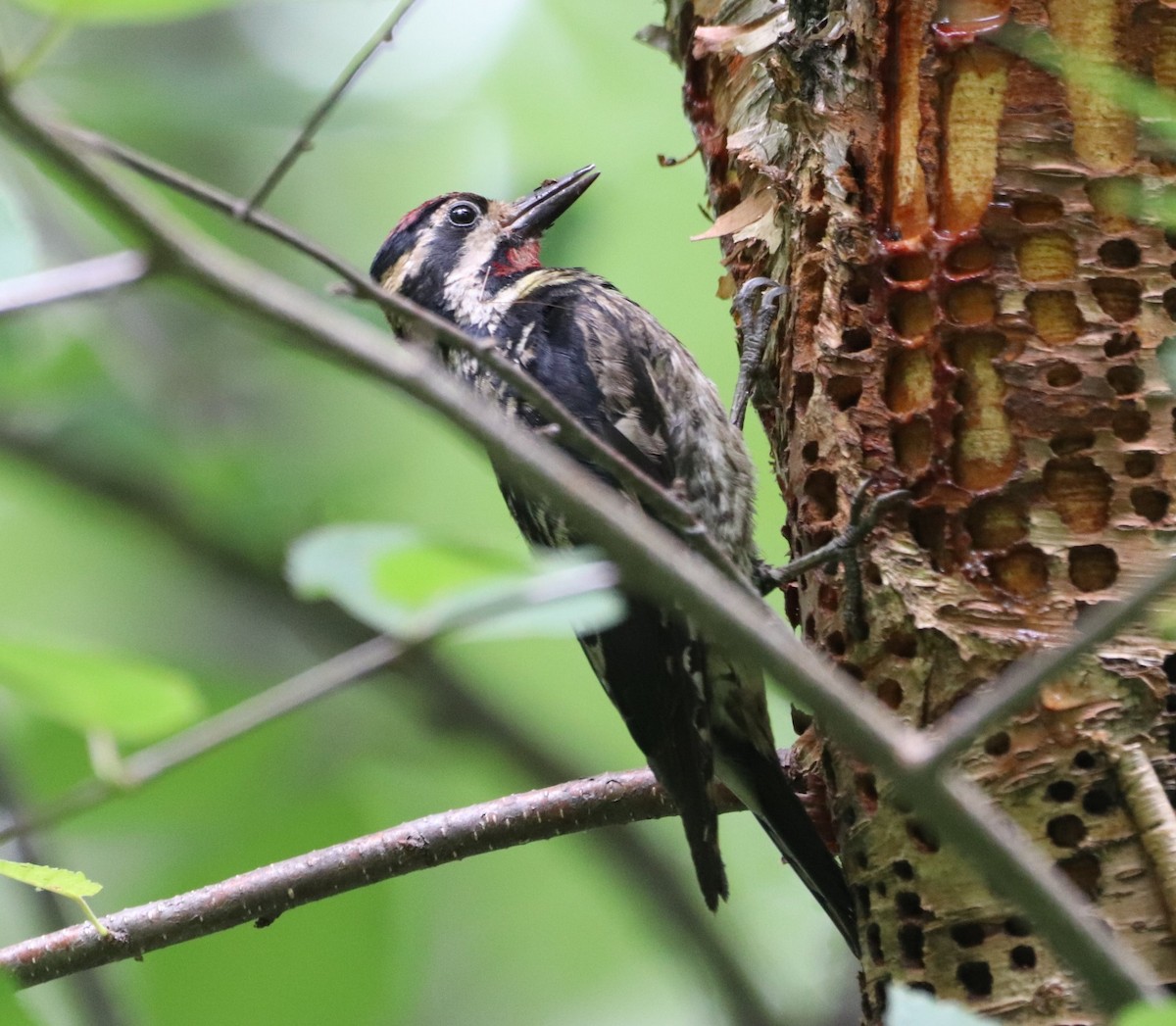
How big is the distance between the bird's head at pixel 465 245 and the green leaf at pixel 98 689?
8.00 ft

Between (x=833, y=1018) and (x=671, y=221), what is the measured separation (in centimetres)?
230

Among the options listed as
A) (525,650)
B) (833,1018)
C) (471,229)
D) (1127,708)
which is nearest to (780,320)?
(1127,708)

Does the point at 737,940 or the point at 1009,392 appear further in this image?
the point at 737,940

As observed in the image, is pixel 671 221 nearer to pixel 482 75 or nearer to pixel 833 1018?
pixel 482 75

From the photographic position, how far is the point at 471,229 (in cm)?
346

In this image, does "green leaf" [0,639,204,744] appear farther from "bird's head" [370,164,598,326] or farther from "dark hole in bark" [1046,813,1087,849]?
"bird's head" [370,164,598,326]

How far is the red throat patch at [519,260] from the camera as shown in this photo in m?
3.39

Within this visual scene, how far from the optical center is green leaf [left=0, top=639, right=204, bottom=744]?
913mm

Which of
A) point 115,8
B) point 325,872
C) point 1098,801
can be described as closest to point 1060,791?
point 1098,801

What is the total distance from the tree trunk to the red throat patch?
3.77ft

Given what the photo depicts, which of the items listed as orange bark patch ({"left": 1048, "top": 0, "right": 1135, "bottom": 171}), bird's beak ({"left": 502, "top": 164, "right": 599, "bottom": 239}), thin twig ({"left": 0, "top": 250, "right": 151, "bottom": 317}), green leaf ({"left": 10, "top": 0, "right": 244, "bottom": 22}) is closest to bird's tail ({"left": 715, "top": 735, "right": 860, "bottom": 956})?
orange bark patch ({"left": 1048, "top": 0, "right": 1135, "bottom": 171})

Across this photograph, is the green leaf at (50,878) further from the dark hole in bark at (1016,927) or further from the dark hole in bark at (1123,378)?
the dark hole in bark at (1123,378)

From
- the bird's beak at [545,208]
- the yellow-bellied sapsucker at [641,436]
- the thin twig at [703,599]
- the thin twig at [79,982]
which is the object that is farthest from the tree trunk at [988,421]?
the thin twig at [79,982]

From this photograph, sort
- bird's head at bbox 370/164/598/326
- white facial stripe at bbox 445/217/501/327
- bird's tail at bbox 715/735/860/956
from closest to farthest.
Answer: bird's tail at bbox 715/735/860/956
white facial stripe at bbox 445/217/501/327
bird's head at bbox 370/164/598/326
